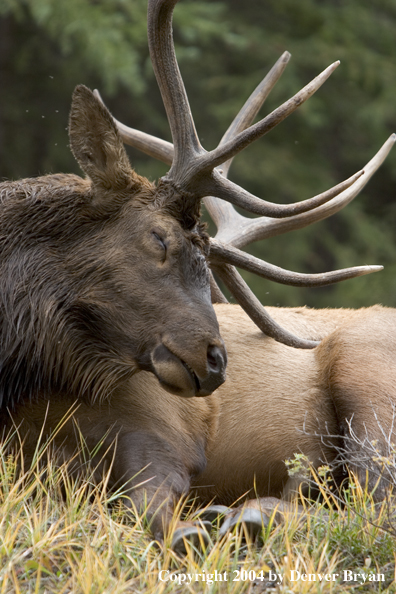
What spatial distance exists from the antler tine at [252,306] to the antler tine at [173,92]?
2.31 feet

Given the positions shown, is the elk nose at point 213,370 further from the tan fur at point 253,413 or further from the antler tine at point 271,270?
the antler tine at point 271,270

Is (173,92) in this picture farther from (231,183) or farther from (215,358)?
(215,358)

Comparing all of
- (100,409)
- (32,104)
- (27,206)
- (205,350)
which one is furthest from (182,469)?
(32,104)

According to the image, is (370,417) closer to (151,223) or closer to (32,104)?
(151,223)

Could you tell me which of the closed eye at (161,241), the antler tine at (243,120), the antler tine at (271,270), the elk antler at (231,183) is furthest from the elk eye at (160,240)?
the antler tine at (243,120)

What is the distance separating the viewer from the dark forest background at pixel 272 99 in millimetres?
10727

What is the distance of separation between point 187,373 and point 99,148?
1.09 m

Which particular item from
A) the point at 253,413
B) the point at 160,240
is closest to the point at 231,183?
the point at 160,240

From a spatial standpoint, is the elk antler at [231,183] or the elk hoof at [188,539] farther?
the elk antler at [231,183]

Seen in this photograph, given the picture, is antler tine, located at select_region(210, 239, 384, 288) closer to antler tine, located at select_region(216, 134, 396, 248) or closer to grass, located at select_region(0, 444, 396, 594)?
antler tine, located at select_region(216, 134, 396, 248)

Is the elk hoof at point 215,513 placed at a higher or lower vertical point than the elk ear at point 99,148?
lower

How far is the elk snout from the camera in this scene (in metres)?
2.92

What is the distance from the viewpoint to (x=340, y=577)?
2402mm

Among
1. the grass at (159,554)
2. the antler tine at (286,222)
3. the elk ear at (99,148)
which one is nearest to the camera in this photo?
the grass at (159,554)
